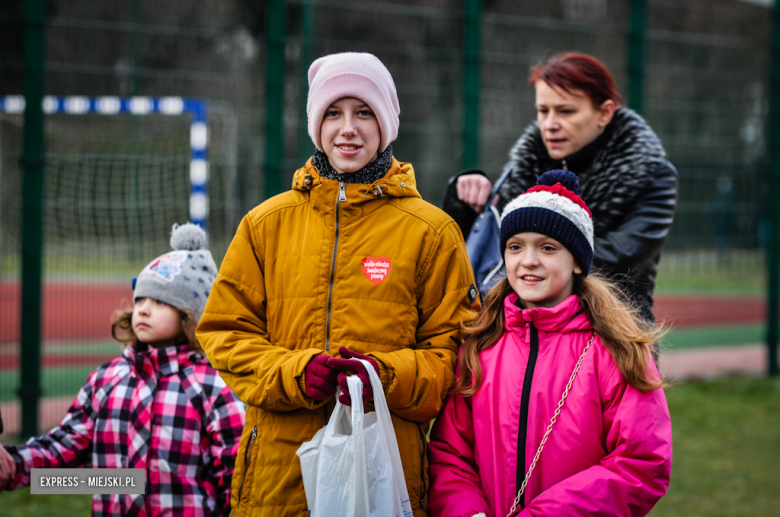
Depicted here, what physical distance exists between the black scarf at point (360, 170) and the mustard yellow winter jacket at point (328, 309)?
3 cm

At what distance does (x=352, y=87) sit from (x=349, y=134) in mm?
132

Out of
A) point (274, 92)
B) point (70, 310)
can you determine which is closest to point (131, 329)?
point (274, 92)

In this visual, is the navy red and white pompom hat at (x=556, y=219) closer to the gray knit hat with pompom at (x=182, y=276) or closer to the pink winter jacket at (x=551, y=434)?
the pink winter jacket at (x=551, y=434)

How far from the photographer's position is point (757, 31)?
24.6 ft

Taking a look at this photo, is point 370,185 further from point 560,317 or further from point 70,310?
point 70,310

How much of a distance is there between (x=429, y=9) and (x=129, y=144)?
2542 mm

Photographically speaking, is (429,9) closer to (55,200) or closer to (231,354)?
(55,200)

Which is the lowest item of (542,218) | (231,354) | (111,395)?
(111,395)

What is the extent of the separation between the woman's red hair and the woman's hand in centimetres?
44

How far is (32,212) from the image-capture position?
4.90m

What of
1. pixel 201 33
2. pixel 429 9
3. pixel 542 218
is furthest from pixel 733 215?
pixel 542 218

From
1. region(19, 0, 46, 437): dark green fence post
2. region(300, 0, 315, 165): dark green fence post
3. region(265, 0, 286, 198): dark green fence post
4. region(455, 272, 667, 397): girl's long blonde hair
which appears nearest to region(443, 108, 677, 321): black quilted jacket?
region(455, 272, 667, 397): girl's long blonde hair

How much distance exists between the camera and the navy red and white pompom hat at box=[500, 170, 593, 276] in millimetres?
2002

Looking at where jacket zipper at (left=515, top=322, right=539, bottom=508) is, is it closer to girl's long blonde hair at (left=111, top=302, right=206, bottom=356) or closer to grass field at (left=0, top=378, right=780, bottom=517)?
girl's long blonde hair at (left=111, top=302, right=206, bottom=356)
